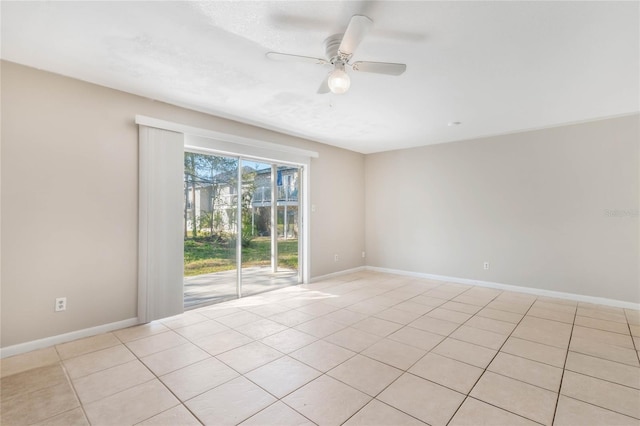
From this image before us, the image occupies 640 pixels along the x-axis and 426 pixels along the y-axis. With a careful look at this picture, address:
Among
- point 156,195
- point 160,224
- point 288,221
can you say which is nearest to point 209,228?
point 160,224

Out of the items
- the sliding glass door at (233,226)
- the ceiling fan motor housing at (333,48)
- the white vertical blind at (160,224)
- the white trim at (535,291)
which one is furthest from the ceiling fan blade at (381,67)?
the white trim at (535,291)

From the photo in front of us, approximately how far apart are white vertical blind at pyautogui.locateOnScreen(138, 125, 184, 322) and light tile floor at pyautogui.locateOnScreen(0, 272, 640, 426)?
1.00ft

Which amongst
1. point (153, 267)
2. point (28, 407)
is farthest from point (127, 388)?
point (153, 267)

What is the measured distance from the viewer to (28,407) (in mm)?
1917

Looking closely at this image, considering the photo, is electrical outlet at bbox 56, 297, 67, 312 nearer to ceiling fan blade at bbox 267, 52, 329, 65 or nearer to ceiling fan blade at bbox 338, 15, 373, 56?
ceiling fan blade at bbox 267, 52, 329, 65

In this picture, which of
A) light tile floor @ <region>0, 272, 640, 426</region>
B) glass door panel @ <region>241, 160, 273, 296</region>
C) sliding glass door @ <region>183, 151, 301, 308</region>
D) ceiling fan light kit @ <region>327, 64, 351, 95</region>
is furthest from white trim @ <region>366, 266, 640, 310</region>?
ceiling fan light kit @ <region>327, 64, 351, 95</region>

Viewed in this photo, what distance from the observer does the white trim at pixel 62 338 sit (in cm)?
259

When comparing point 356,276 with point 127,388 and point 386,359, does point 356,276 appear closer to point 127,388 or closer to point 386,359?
point 386,359

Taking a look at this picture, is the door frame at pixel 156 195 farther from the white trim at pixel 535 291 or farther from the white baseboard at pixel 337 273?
the white trim at pixel 535 291

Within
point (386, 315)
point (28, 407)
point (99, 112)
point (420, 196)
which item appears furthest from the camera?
point (420, 196)

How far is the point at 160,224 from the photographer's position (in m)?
3.41

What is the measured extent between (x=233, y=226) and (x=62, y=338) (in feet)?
7.06

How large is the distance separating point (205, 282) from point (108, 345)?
1.53 metres

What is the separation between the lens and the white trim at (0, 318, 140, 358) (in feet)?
8.49
